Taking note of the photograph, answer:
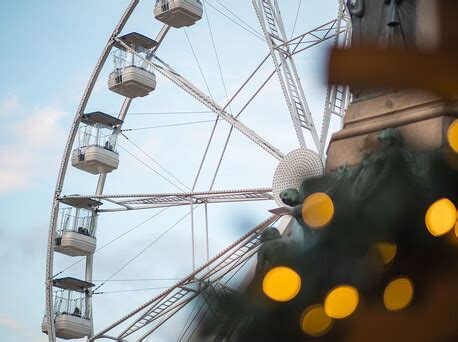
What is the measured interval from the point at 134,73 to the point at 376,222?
98.3 feet

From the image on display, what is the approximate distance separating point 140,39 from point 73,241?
23.8 ft

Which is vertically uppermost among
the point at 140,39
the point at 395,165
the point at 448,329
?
the point at 140,39

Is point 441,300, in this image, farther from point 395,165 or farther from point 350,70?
point 350,70

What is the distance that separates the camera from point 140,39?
3491 cm

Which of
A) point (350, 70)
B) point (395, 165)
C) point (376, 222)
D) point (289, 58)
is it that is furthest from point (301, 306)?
point (289, 58)

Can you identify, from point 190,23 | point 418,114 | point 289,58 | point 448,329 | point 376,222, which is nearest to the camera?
point 376,222

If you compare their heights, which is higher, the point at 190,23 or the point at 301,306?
the point at 190,23

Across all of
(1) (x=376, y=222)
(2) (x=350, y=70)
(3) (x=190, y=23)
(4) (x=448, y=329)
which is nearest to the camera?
(2) (x=350, y=70)

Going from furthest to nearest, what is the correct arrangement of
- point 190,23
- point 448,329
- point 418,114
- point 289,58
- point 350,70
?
point 190,23, point 289,58, point 418,114, point 448,329, point 350,70

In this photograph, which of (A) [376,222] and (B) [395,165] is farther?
(B) [395,165]

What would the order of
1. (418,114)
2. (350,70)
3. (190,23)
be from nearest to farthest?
(350,70)
(418,114)
(190,23)

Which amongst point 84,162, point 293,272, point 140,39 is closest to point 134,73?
point 140,39

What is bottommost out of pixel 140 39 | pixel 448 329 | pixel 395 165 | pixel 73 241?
pixel 448 329

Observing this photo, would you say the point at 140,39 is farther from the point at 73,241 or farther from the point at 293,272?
the point at 293,272
